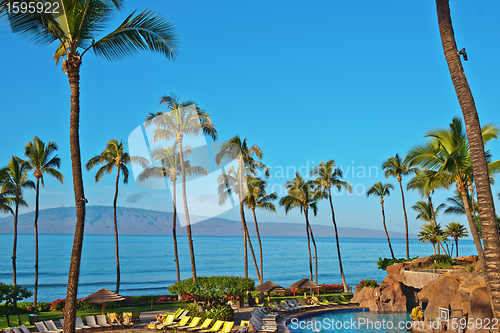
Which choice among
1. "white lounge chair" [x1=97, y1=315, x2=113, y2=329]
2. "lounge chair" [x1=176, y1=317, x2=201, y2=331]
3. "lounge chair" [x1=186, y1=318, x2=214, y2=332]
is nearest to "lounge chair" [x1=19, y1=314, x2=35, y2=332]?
"white lounge chair" [x1=97, y1=315, x2=113, y2=329]

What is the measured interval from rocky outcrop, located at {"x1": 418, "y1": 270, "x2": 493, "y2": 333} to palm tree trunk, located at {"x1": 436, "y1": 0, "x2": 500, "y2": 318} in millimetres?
10391

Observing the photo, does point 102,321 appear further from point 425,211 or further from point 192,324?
point 425,211

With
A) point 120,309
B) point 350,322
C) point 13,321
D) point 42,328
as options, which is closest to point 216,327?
point 42,328

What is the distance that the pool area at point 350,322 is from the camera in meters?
21.8

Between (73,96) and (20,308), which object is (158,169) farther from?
(73,96)

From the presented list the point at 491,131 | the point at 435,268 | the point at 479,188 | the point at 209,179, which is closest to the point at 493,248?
the point at 479,188

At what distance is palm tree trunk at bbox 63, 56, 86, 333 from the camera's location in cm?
936

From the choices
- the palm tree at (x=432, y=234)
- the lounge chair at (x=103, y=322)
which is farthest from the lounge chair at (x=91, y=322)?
the palm tree at (x=432, y=234)

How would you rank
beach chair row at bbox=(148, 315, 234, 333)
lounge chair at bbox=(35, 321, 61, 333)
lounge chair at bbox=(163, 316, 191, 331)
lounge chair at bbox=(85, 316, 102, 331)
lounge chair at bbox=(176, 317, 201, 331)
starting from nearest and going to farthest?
lounge chair at bbox=(35, 321, 61, 333) → beach chair row at bbox=(148, 315, 234, 333) → lounge chair at bbox=(176, 317, 201, 331) → lounge chair at bbox=(163, 316, 191, 331) → lounge chair at bbox=(85, 316, 102, 331)

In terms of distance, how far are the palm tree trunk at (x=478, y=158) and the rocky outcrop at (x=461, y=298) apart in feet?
34.1

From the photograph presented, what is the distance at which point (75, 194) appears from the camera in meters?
9.91

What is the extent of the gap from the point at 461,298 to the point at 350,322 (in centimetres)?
822

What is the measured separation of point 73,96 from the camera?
1041 cm

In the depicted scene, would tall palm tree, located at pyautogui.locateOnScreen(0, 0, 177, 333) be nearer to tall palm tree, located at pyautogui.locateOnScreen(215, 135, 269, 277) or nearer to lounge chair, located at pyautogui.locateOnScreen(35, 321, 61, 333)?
lounge chair, located at pyautogui.locateOnScreen(35, 321, 61, 333)
